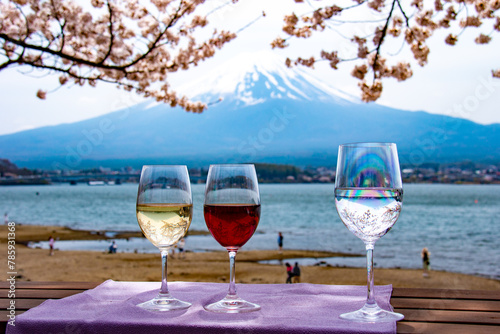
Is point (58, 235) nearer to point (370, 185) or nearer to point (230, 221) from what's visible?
point (230, 221)

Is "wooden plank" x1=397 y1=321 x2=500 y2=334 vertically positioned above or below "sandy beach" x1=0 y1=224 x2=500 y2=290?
above

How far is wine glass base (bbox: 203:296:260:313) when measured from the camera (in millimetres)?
1253

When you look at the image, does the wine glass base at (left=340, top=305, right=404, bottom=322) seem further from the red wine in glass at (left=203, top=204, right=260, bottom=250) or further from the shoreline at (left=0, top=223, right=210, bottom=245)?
the shoreline at (left=0, top=223, right=210, bottom=245)

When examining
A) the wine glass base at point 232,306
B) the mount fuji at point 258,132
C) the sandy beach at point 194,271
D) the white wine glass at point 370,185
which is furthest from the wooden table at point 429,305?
the mount fuji at point 258,132

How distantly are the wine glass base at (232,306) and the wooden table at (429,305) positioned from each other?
33cm

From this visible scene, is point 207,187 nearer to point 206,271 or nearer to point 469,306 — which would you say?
point 469,306

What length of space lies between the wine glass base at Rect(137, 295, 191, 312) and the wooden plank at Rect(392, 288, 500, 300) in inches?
22.6

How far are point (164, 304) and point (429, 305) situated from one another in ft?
2.11

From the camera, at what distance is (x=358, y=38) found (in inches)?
288

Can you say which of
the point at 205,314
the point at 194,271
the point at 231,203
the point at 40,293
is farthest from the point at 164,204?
the point at 194,271

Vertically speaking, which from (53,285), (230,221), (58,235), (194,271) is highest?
(230,221)

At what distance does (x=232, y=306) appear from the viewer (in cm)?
127

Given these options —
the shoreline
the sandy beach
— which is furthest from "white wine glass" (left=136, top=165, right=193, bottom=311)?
the shoreline

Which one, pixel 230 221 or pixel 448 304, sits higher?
pixel 230 221
